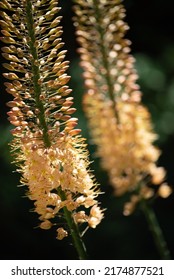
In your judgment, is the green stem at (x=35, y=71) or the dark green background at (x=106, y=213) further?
the dark green background at (x=106, y=213)

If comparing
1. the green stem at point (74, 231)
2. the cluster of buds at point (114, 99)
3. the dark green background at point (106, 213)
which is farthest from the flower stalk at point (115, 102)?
the dark green background at point (106, 213)

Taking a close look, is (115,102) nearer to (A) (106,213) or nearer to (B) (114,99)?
(B) (114,99)

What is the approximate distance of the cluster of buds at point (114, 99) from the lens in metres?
3.97

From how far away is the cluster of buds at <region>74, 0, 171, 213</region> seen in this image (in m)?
3.97

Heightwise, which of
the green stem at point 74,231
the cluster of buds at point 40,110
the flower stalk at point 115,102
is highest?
the flower stalk at point 115,102

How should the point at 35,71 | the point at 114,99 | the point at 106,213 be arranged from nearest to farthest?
the point at 35,71, the point at 114,99, the point at 106,213

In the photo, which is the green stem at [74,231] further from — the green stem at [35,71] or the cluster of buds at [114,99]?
the cluster of buds at [114,99]

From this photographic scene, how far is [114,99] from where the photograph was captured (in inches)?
165


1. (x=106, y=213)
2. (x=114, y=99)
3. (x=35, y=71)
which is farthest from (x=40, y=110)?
(x=106, y=213)

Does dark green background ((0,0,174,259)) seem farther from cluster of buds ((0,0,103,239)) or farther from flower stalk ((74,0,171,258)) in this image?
cluster of buds ((0,0,103,239))

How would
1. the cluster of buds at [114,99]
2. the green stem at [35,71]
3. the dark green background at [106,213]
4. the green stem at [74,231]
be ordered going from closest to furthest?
1. the green stem at [35,71]
2. the green stem at [74,231]
3. the cluster of buds at [114,99]
4. the dark green background at [106,213]

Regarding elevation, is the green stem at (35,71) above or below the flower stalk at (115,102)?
below

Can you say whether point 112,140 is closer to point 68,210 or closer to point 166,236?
point 68,210
